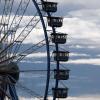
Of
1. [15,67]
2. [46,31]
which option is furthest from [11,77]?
[46,31]

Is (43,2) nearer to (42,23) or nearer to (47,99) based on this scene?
(42,23)

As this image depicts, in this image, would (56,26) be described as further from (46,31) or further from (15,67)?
(15,67)

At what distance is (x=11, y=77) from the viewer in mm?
47812

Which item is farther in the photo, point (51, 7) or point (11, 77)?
point (51, 7)

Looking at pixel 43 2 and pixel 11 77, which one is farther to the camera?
pixel 43 2

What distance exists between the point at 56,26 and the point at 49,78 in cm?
471

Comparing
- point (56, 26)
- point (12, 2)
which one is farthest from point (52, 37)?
point (12, 2)

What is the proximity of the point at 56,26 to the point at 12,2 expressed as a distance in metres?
4.93

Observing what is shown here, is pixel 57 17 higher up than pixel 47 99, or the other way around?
pixel 57 17

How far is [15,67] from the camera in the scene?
1873 inches

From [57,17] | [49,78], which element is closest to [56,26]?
[57,17]

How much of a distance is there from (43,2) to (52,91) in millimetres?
6798

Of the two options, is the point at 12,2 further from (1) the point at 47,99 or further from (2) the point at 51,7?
(1) the point at 47,99

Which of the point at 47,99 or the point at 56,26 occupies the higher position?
the point at 56,26
